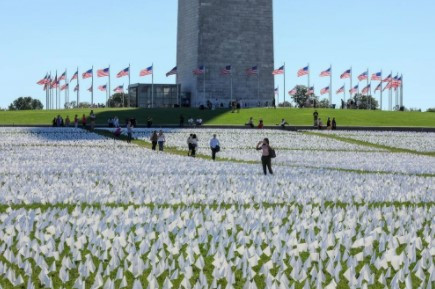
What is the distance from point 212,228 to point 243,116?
77.7 m

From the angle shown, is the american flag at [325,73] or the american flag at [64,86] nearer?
the american flag at [325,73]

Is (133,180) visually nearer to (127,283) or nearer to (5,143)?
(127,283)

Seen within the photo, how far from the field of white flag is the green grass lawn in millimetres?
57522

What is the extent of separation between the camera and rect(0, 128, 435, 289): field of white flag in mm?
11008

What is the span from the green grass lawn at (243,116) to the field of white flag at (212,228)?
57522 mm

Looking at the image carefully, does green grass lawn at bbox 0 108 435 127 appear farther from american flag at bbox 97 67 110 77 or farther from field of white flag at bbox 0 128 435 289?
field of white flag at bbox 0 128 435 289

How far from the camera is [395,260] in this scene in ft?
39.6

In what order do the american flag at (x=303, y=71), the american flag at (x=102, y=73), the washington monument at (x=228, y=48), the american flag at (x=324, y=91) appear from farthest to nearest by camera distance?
the washington monument at (x=228, y=48) < the american flag at (x=324, y=91) < the american flag at (x=102, y=73) < the american flag at (x=303, y=71)

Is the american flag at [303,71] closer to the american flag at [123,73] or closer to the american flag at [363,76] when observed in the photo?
the american flag at [363,76]

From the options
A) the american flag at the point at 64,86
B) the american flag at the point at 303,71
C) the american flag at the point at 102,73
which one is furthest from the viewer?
the american flag at the point at 64,86

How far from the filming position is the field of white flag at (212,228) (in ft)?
36.1

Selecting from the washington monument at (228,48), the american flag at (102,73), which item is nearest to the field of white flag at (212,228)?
the american flag at (102,73)

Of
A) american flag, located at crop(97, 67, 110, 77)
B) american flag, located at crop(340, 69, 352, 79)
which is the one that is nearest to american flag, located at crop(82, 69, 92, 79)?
american flag, located at crop(97, 67, 110, 77)

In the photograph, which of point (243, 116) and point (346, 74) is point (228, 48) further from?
point (243, 116)
